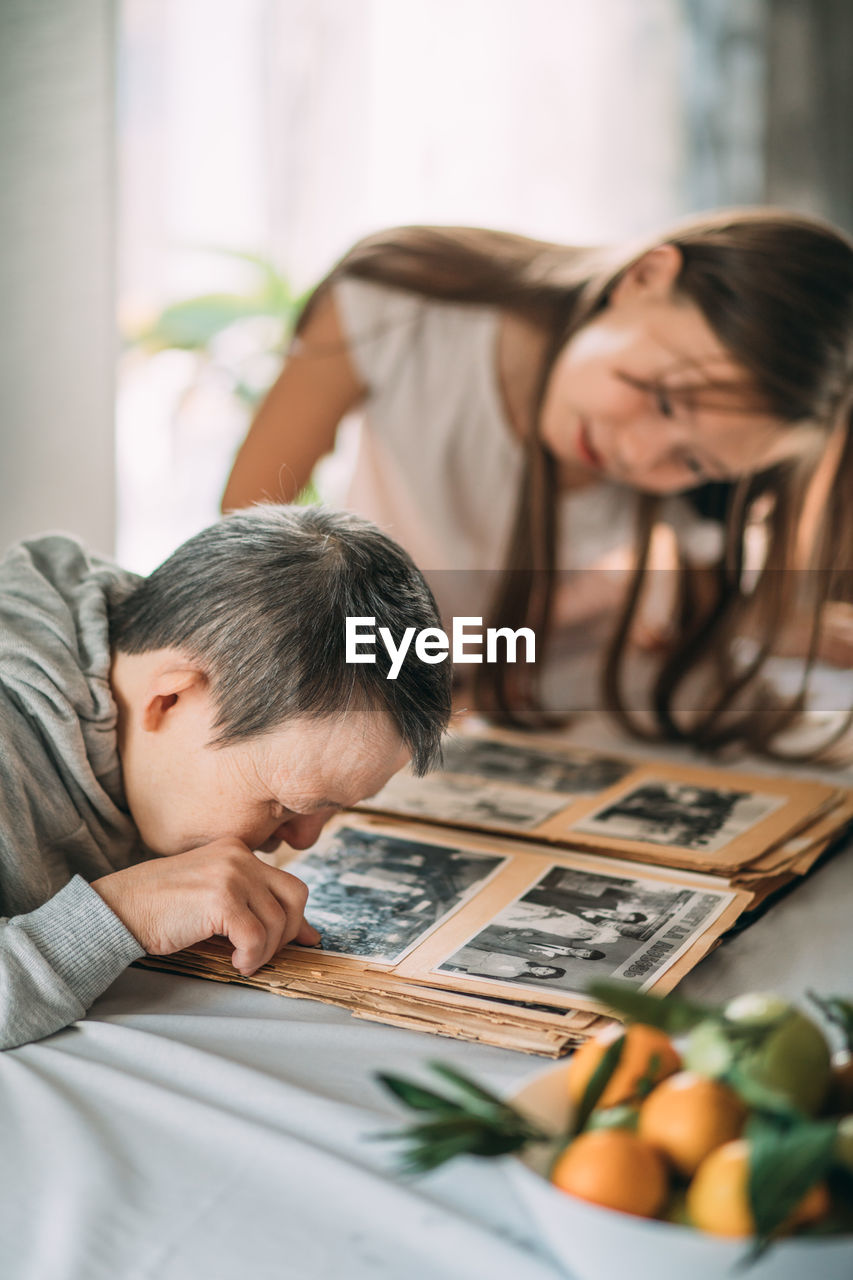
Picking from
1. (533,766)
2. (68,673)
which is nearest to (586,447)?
(533,766)

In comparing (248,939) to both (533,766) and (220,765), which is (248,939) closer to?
(220,765)

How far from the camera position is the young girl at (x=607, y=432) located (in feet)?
3.97

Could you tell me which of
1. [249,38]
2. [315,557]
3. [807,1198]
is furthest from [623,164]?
[807,1198]

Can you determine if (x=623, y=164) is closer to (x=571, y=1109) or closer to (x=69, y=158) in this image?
(x=69, y=158)

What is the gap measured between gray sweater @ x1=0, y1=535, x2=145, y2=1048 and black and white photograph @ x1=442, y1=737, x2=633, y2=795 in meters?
0.38

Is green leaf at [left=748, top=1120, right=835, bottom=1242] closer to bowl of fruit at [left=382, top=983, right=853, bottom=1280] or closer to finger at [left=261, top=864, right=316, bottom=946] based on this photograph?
bowl of fruit at [left=382, top=983, right=853, bottom=1280]

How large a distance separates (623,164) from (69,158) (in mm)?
1672

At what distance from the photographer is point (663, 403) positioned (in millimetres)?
1231

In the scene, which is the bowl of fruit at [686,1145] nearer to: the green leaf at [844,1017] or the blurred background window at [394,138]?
the green leaf at [844,1017]

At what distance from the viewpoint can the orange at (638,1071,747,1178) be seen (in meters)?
0.40

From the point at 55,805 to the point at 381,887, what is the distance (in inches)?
9.4

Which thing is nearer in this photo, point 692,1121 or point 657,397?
point 692,1121

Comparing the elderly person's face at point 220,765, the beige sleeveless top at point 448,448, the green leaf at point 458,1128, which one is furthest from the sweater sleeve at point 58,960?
the beige sleeveless top at point 448,448

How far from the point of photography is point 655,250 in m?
1.24
